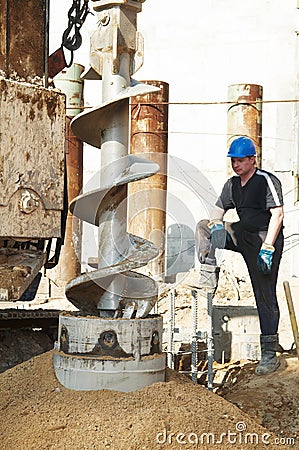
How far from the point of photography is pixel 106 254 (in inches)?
127

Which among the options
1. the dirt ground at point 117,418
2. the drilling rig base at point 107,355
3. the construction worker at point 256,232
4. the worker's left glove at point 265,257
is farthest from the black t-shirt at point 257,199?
the drilling rig base at point 107,355

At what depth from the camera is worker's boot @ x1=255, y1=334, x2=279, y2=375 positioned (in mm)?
6414

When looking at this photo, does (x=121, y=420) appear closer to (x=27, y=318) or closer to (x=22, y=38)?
(x=22, y=38)

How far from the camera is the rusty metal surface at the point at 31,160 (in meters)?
3.91

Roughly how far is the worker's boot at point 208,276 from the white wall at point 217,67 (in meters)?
9.46

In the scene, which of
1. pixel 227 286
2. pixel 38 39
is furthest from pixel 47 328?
pixel 227 286

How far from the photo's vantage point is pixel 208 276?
6738mm

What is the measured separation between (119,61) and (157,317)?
1071 millimetres

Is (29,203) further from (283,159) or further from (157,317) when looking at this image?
(283,159)

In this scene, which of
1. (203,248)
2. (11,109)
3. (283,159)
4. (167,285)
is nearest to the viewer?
(11,109)

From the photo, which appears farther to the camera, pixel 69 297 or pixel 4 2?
pixel 4 2

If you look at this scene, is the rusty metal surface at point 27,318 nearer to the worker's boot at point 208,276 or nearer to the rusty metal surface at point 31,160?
the rusty metal surface at point 31,160

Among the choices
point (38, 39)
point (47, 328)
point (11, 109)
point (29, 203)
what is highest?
point (38, 39)

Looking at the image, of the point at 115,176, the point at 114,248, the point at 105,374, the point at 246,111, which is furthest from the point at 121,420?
the point at 246,111
